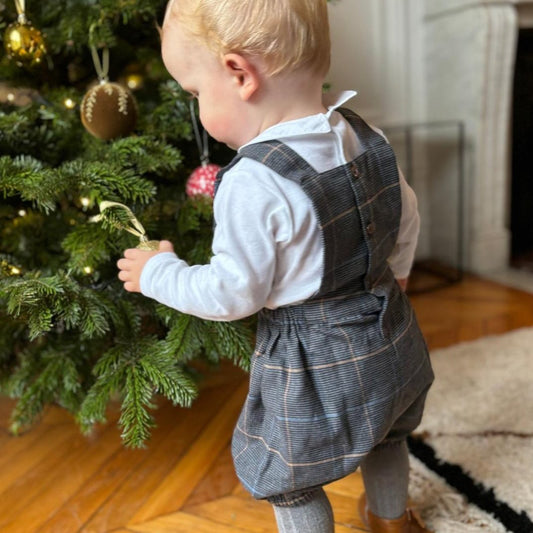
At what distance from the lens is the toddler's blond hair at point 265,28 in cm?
51

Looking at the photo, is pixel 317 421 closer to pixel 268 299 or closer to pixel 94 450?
pixel 268 299

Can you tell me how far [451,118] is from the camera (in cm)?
181

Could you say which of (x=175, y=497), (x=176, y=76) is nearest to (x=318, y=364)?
(x=176, y=76)

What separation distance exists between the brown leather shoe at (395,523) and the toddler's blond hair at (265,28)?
0.58 metres

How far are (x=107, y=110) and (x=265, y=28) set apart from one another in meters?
0.32

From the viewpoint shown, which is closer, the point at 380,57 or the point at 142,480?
the point at 142,480

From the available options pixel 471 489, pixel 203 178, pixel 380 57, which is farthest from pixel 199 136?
pixel 380 57

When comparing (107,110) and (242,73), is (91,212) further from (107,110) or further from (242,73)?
(242,73)

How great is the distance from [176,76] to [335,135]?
175 mm

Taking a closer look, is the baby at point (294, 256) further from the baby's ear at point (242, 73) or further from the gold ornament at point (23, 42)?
the gold ornament at point (23, 42)

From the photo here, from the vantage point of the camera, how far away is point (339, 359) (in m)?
0.58

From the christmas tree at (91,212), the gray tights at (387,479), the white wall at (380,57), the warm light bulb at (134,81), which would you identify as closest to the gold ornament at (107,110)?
the christmas tree at (91,212)

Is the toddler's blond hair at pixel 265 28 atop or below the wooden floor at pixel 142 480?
atop

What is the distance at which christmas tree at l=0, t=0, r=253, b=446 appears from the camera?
0.70 m
